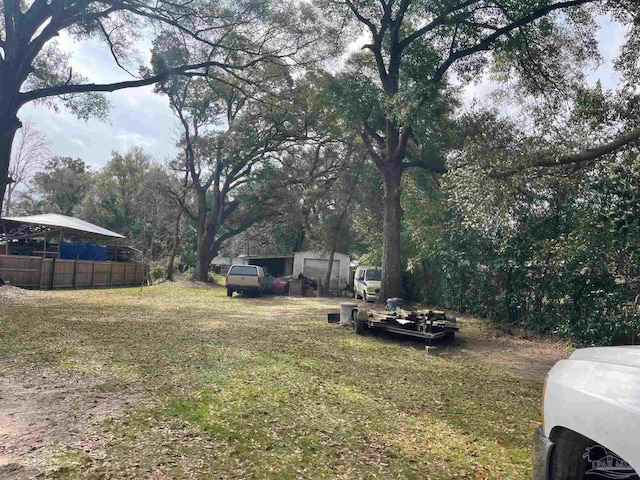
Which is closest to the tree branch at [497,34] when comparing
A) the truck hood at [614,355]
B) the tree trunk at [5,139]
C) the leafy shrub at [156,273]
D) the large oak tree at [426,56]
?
the large oak tree at [426,56]

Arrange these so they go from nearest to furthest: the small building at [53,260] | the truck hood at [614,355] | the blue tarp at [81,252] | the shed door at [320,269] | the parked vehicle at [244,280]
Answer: the truck hood at [614,355]
the small building at [53,260]
the parked vehicle at [244,280]
the blue tarp at [81,252]
the shed door at [320,269]

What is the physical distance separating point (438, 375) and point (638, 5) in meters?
9.58

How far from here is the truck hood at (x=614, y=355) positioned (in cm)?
196

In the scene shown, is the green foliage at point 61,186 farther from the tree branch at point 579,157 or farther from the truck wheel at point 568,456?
the truck wheel at point 568,456

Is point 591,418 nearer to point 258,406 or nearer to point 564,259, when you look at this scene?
point 258,406

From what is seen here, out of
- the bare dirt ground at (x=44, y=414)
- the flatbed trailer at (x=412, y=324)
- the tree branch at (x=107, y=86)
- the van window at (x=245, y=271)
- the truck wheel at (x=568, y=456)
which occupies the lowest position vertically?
the bare dirt ground at (x=44, y=414)

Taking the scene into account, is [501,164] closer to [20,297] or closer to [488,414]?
[488,414]

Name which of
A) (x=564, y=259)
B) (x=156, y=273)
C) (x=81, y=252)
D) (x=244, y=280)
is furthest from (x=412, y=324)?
(x=156, y=273)

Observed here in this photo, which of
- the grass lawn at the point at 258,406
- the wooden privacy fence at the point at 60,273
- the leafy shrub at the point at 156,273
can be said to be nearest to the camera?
the grass lawn at the point at 258,406

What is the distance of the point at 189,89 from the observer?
92.1ft

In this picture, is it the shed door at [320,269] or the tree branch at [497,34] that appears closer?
the tree branch at [497,34]

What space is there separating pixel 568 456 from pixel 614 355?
54cm

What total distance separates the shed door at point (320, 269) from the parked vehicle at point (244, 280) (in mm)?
7589

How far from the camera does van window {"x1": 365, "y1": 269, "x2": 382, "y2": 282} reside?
71.3ft
